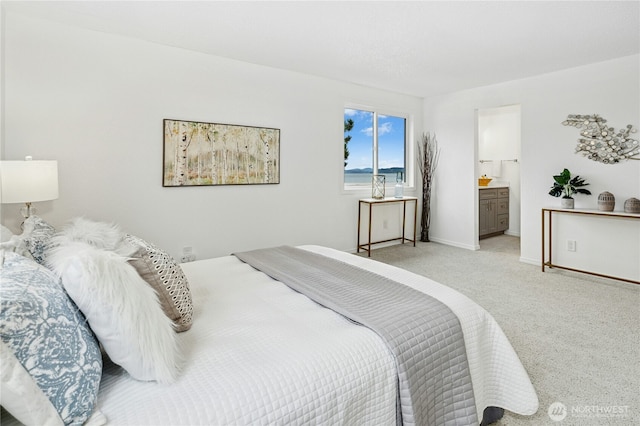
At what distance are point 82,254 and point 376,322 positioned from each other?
101cm

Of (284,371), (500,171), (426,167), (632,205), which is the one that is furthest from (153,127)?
(500,171)

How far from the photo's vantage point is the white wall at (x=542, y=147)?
12.2 feet

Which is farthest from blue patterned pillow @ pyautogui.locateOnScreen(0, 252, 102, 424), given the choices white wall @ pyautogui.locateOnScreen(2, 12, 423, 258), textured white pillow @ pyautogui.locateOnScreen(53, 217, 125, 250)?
white wall @ pyautogui.locateOnScreen(2, 12, 423, 258)

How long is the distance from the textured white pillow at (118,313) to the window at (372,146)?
13.7 ft

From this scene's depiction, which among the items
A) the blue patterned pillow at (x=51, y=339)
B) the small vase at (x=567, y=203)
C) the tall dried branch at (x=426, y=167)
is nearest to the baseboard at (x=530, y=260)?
the small vase at (x=567, y=203)

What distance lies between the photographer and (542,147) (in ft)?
14.2

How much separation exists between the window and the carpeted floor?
4.34 feet

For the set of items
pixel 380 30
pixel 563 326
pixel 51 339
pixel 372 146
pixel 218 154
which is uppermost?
pixel 380 30

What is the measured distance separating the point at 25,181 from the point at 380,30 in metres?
2.88

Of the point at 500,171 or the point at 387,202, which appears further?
the point at 500,171

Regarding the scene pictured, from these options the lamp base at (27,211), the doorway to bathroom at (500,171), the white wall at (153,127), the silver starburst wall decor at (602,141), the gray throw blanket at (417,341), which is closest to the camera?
the gray throw blanket at (417,341)

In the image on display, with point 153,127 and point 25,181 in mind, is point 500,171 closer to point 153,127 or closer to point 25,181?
point 153,127

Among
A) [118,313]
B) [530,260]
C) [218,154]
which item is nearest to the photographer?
[118,313]

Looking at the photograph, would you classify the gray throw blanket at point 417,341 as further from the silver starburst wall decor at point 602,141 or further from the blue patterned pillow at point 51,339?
the silver starburst wall decor at point 602,141
